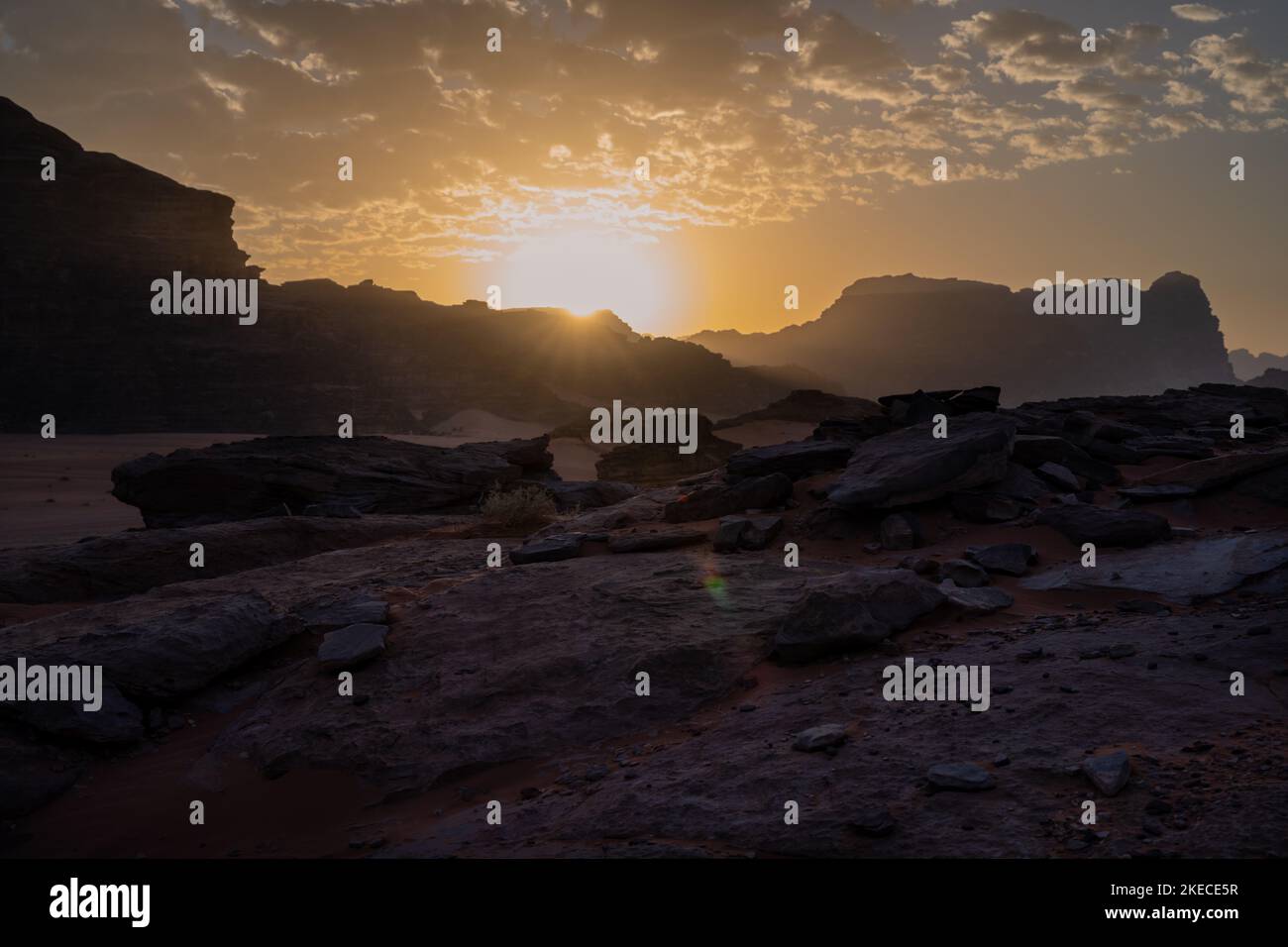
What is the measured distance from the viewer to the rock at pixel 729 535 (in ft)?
32.0

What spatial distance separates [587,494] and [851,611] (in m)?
13.9

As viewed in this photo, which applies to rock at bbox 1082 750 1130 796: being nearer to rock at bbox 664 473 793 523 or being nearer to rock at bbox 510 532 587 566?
rock at bbox 510 532 587 566

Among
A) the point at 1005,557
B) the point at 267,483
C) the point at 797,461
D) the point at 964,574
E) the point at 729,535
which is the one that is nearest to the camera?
the point at 964,574

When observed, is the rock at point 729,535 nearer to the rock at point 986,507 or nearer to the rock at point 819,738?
the rock at point 986,507

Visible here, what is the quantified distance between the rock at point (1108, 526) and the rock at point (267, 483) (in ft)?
49.1

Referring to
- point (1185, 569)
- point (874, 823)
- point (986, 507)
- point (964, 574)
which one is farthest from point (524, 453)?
point (874, 823)

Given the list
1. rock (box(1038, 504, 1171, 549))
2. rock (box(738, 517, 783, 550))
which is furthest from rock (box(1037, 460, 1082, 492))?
rock (box(738, 517, 783, 550))

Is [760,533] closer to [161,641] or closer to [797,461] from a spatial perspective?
[797,461]

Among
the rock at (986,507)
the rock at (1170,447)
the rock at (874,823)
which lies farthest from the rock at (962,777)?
the rock at (1170,447)

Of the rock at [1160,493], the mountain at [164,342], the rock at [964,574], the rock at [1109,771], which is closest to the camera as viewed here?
the rock at [1109,771]

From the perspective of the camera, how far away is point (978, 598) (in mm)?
7184

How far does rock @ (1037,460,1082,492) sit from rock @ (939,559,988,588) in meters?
3.52

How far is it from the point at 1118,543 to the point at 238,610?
357 inches
